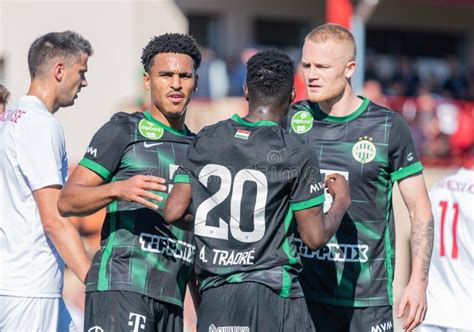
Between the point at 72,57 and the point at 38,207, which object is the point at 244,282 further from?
the point at 72,57

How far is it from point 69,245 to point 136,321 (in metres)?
0.64

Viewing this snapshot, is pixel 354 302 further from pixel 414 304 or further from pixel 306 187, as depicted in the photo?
pixel 306 187

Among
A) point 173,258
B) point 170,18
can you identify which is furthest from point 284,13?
point 173,258

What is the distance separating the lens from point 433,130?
1558cm

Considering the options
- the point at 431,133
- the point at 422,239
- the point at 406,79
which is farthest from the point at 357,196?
the point at 406,79

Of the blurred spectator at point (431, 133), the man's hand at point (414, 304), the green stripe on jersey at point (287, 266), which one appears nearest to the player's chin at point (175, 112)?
the green stripe on jersey at point (287, 266)

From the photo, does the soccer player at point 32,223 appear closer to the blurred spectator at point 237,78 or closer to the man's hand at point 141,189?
the man's hand at point 141,189

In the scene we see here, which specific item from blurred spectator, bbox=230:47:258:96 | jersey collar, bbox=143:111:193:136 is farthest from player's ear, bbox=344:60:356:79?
blurred spectator, bbox=230:47:258:96

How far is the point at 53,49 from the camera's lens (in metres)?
6.12

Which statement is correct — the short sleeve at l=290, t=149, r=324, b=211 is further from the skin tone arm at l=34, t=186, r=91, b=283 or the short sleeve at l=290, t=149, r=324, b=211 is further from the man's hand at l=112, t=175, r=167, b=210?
the skin tone arm at l=34, t=186, r=91, b=283

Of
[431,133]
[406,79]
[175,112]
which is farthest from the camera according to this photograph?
[406,79]

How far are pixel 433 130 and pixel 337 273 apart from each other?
1003 centimetres

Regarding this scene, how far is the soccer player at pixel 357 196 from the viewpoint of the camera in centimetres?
587

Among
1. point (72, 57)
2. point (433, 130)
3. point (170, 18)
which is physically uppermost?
point (170, 18)
